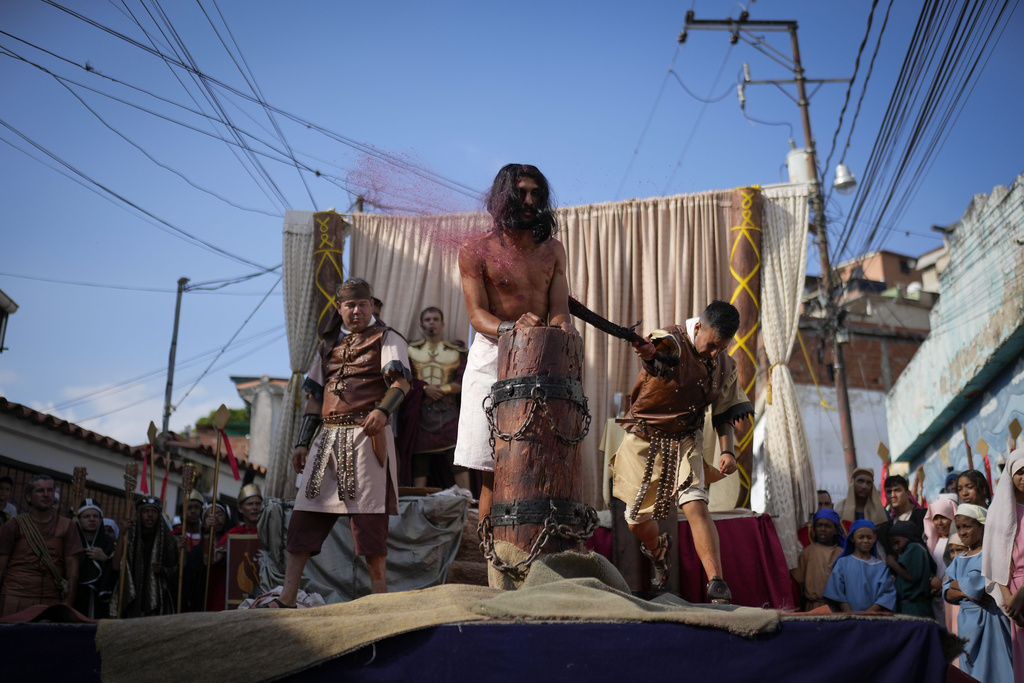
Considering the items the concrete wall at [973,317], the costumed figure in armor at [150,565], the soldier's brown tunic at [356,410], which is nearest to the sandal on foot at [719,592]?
the soldier's brown tunic at [356,410]

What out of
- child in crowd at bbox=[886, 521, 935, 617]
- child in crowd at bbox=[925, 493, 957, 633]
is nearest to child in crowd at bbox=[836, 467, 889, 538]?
child in crowd at bbox=[925, 493, 957, 633]

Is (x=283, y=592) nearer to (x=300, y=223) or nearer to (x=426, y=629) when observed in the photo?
(x=426, y=629)

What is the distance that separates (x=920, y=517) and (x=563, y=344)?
489 cm

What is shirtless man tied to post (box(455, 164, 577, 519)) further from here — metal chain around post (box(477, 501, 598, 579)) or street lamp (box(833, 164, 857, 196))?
street lamp (box(833, 164, 857, 196))

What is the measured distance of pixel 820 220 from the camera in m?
16.1

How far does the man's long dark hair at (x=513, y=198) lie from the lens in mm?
3988

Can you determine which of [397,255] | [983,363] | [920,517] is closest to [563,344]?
[920,517]

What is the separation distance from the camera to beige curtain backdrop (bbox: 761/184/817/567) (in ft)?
26.0

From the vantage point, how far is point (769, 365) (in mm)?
8562

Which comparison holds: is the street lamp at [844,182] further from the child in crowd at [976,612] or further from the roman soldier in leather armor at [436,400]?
the child in crowd at [976,612]

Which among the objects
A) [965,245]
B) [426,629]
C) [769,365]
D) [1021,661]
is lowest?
[1021,661]

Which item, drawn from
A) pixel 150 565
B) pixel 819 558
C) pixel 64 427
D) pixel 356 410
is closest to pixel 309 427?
pixel 356 410

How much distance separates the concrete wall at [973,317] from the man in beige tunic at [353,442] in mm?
7347

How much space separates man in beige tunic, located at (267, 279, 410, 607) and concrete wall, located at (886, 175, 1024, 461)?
24.1 feet
